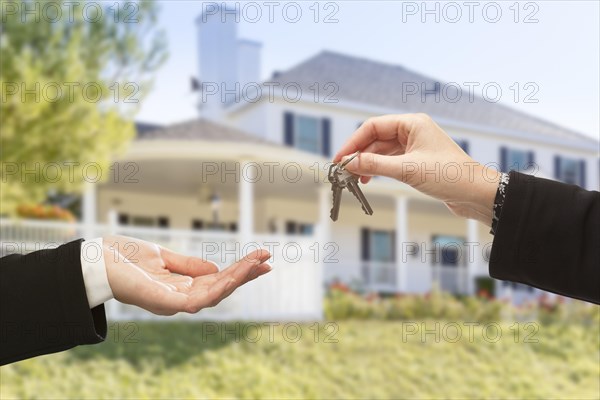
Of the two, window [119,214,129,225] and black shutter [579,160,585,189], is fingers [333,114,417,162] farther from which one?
black shutter [579,160,585,189]

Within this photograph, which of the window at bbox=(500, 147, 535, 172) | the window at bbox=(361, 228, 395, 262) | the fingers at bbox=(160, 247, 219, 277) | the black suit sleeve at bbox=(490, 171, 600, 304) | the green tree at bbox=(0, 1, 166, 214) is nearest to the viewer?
the black suit sleeve at bbox=(490, 171, 600, 304)

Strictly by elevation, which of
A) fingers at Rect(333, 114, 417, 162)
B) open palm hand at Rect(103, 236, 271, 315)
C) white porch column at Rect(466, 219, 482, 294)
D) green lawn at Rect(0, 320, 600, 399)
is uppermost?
fingers at Rect(333, 114, 417, 162)

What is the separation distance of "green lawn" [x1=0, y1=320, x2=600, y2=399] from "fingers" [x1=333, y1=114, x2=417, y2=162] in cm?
522

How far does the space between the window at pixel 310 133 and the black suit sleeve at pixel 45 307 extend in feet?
50.9

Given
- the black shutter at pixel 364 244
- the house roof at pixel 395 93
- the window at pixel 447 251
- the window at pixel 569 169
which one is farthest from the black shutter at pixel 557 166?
the black shutter at pixel 364 244

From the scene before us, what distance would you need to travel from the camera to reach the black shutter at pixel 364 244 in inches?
758

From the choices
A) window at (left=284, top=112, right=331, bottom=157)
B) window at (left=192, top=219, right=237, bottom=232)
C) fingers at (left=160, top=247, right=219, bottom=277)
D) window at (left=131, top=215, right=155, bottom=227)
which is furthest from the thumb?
window at (left=192, top=219, right=237, bottom=232)

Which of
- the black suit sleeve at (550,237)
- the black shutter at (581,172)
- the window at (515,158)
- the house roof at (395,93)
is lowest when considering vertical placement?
the black suit sleeve at (550,237)

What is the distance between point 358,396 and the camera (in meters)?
7.19

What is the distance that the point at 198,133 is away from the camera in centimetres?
1423

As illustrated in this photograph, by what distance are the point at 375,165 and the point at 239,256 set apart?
10.4 meters

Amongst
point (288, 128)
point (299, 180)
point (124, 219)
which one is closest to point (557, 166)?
point (288, 128)

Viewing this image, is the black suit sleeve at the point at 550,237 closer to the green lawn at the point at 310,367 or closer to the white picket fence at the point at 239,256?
the green lawn at the point at 310,367

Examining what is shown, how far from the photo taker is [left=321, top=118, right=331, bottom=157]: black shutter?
17.6 metres
